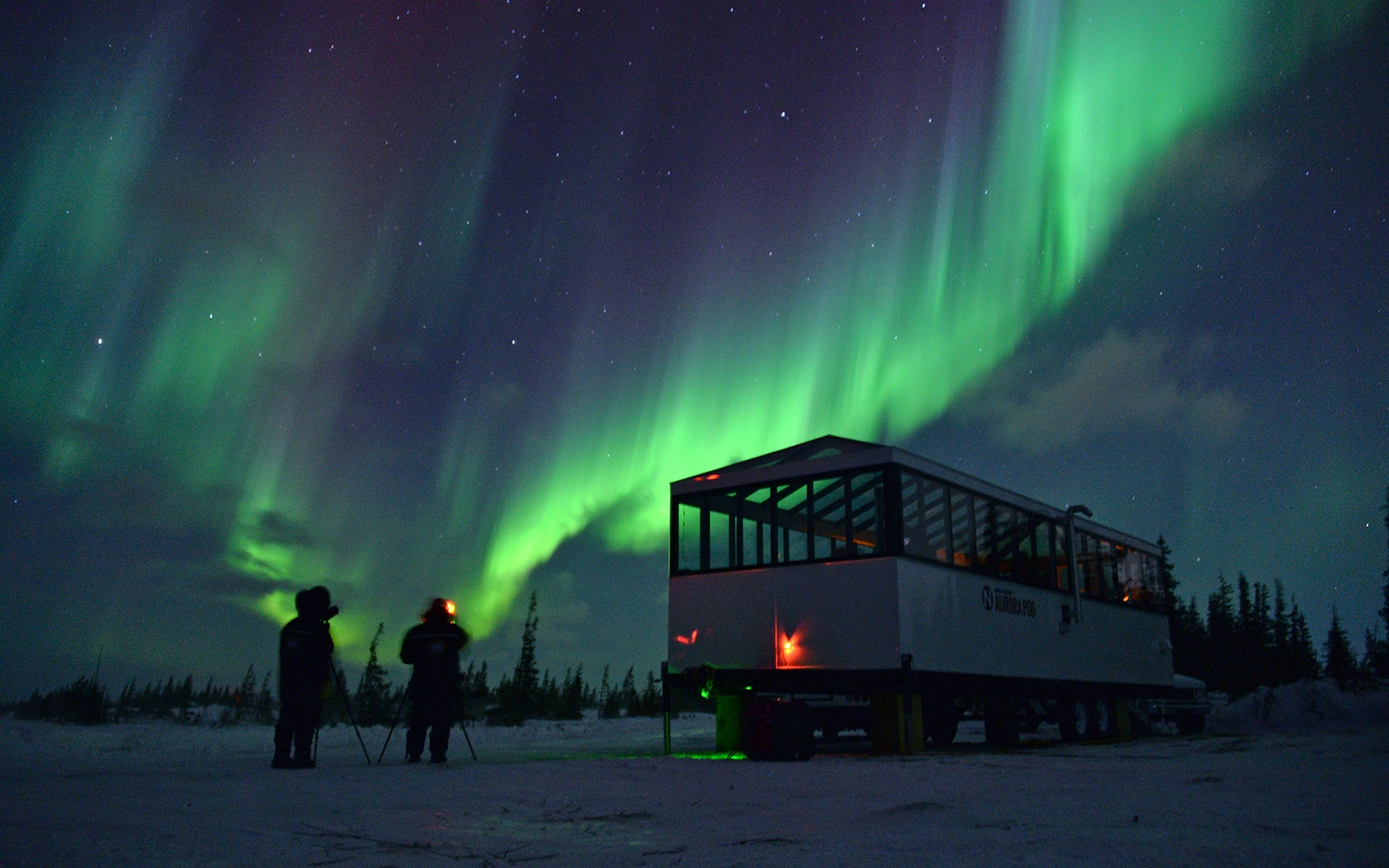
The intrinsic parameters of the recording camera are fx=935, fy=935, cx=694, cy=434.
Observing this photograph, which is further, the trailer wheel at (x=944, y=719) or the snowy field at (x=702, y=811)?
the trailer wheel at (x=944, y=719)

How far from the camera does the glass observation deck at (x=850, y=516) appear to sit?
592 inches

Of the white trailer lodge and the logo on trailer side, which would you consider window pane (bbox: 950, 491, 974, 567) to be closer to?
the white trailer lodge

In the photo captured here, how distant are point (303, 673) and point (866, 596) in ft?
26.8

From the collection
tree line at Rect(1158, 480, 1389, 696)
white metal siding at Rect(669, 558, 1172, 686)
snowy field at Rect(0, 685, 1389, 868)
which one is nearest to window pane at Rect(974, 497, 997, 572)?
white metal siding at Rect(669, 558, 1172, 686)

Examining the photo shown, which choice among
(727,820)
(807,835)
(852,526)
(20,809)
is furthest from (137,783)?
(852,526)

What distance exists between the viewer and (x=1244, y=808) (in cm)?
707

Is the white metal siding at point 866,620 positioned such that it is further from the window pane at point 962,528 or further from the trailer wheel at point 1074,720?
the trailer wheel at point 1074,720

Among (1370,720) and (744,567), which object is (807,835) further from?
(1370,720)

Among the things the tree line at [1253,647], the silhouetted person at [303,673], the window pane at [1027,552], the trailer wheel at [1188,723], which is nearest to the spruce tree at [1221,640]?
the tree line at [1253,647]

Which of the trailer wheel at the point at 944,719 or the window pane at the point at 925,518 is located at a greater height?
the window pane at the point at 925,518

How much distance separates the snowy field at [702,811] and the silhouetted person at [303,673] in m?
0.49

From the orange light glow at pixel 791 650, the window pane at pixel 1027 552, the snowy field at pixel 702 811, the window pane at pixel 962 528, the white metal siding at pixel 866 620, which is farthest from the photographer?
the window pane at pixel 1027 552

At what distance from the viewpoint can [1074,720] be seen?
20531 millimetres

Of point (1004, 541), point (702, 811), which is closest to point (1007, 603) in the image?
point (1004, 541)
